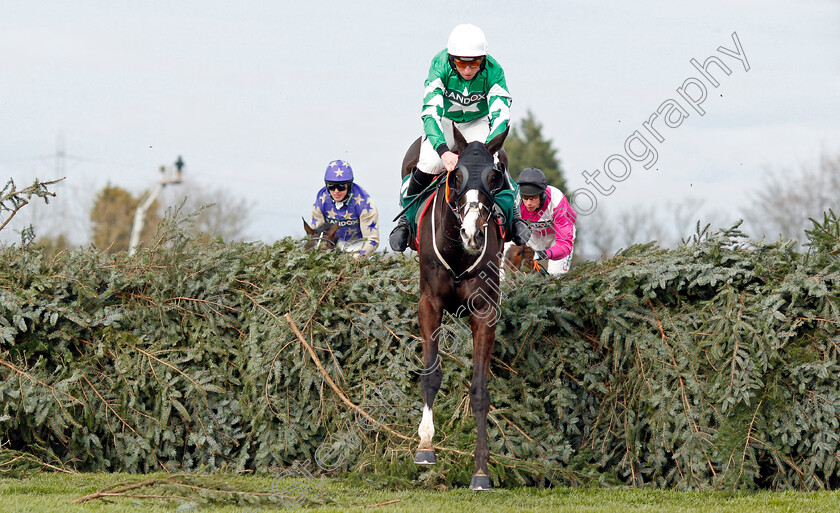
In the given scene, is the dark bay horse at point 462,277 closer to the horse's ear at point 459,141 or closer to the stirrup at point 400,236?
the horse's ear at point 459,141

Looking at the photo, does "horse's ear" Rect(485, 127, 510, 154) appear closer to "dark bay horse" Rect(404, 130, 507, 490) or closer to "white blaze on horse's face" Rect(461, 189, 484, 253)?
"dark bay horse" Rect(404, 130, 507, 490)

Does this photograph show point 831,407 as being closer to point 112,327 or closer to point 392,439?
point 392,439

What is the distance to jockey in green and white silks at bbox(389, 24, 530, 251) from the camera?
23.5ft

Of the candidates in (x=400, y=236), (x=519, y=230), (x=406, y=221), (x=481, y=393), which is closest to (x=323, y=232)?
(x=406, y=221)

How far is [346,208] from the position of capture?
1191 cm

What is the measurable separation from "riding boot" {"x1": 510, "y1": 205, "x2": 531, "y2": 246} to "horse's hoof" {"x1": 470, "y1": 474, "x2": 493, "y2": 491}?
6.32 feet

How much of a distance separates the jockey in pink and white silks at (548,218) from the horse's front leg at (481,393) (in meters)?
2.93

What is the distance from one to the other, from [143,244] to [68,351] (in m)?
1.56

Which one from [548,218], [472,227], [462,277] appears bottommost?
[462,277]

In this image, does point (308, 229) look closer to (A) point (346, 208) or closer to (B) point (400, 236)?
(A) point (346, 208)

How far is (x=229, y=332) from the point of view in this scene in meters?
8.82

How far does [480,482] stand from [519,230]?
2.09 meters

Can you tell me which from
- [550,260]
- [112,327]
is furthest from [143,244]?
[550,260]

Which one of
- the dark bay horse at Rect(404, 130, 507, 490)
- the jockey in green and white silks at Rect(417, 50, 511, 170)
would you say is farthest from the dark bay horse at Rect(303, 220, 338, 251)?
the dark bay horse at Rect(404, 130, 507, 490)
